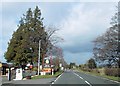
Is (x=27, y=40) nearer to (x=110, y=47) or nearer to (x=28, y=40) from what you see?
(x=28, y=40)

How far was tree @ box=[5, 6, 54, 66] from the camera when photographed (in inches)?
3006

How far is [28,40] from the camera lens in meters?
79.8

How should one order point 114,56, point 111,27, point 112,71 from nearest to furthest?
point 112,71, point 111,27, point 114,56

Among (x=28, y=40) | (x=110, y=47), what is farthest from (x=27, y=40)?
(x=110, y=47)

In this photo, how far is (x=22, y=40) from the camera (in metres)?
82.8

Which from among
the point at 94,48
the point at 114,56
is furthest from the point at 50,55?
the point at 114,56

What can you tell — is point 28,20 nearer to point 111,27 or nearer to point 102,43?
point 102,43

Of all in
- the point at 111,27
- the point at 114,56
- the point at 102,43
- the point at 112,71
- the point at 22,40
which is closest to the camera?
the point at 112,71

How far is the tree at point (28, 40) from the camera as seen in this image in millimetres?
76363

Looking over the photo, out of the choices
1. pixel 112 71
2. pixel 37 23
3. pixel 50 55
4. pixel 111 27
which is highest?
pixel 37 23

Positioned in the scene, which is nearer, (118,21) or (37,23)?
(118,21)

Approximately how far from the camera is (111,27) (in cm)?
5891

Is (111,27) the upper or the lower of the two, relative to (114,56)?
upper

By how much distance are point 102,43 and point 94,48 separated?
3802mm
